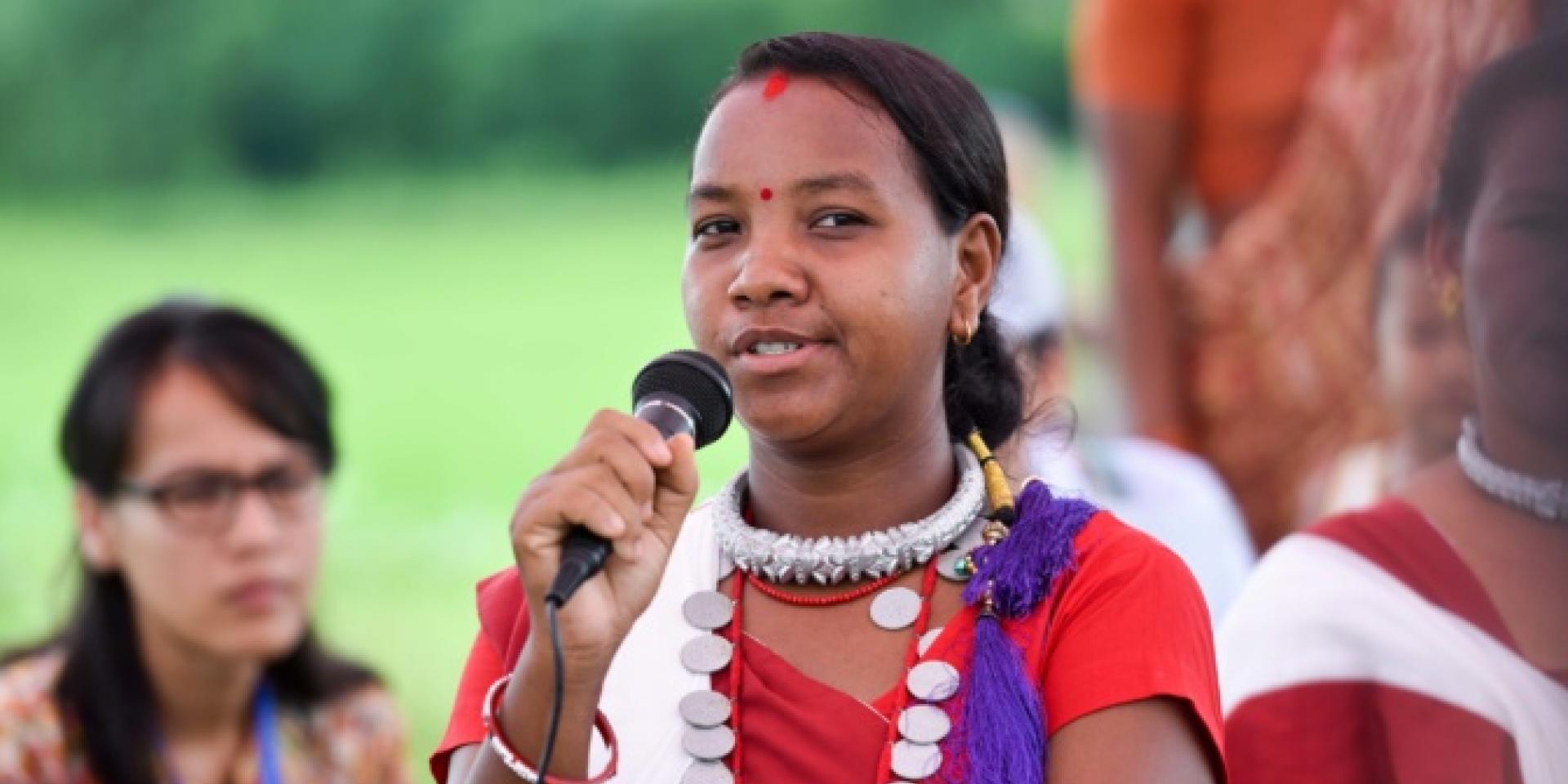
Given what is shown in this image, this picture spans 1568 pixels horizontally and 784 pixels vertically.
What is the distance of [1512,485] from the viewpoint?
253 centimetres

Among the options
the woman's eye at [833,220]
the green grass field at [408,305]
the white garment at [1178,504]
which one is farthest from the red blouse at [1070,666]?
the green grass field at [408,305]

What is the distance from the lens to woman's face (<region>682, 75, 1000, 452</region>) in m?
2.27

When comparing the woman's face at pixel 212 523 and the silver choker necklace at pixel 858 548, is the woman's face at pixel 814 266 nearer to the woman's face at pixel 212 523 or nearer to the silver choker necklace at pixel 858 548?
the silver choker necklace at pixel 858 548

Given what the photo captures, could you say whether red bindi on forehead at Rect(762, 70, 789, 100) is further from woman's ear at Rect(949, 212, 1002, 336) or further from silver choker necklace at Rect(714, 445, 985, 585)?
silver choker necklace at Rect(714, 445, 985, 585)

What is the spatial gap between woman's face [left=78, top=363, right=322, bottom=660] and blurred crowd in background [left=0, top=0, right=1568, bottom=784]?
21 cm

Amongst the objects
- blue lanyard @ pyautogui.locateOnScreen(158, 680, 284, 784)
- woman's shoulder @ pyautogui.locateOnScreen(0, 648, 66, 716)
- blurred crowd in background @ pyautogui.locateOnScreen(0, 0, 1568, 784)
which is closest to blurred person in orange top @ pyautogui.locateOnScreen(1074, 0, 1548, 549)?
blurred crowd in background @ pyautogui.locateOnScreen(0, 0, 1568, 784)

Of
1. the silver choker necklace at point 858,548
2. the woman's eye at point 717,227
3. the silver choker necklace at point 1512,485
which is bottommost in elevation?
the silver choker necklace at point 1512,485

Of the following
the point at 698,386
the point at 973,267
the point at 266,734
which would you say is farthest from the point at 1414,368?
the point at 266,734

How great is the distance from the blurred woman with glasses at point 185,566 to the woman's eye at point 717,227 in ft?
6.03

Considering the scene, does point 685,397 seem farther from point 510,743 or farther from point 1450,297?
point 1450,297

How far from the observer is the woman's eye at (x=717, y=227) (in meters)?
2.35

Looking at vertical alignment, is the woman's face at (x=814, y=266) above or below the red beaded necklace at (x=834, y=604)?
above

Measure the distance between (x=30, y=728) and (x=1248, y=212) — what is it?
252cm

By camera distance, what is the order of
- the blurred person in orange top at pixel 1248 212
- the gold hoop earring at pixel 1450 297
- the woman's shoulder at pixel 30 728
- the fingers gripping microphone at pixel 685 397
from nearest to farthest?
the fingers gripping microphone at pixel 685 397 → the gold hoop earring at pixel 1450 297 → the woman's shoulder at pixel 30 728 → the blurred person in orange top at pixel 1248 212
